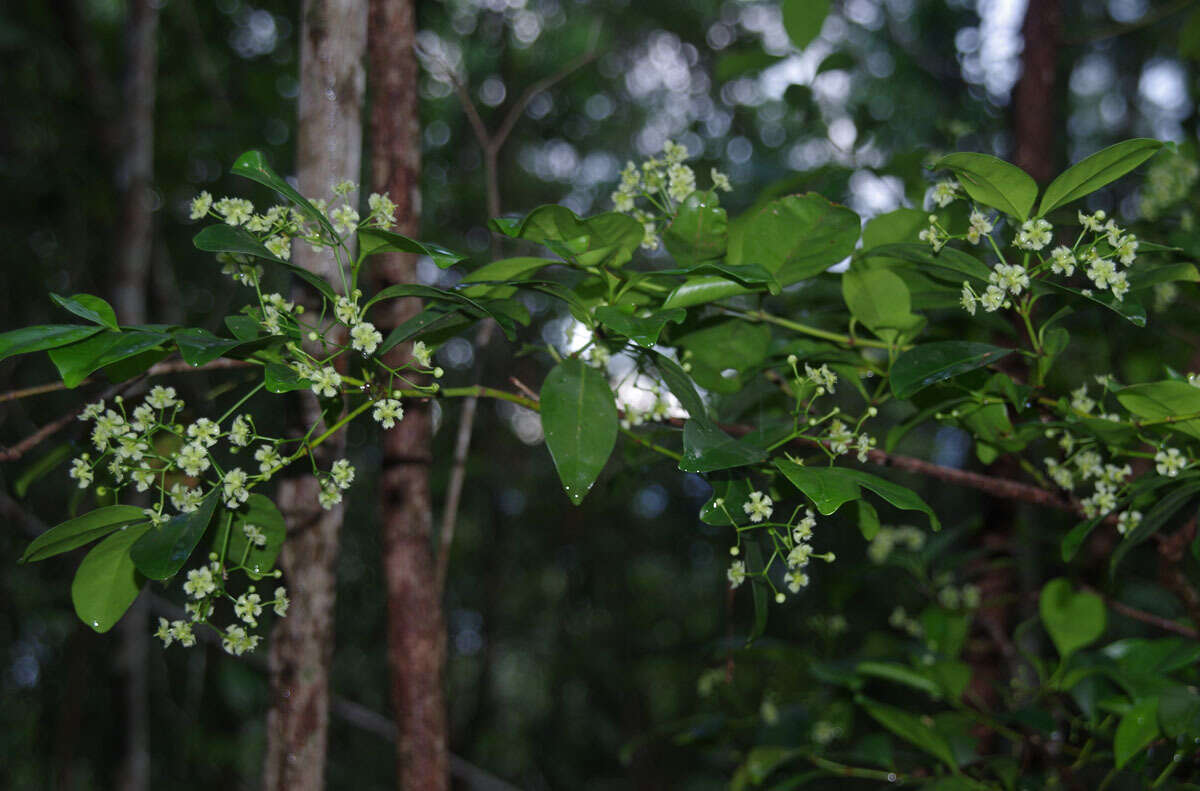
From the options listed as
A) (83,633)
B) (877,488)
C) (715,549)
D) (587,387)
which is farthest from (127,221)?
(715,549)

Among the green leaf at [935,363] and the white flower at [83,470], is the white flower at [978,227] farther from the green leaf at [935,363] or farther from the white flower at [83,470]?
the white flower at [83,470]

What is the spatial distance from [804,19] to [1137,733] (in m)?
0.99

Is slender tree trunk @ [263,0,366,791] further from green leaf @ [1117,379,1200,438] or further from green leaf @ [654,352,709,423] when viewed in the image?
green leaf @ [1117,379,1200,438]

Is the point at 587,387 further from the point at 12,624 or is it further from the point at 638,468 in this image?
the point at 12,624

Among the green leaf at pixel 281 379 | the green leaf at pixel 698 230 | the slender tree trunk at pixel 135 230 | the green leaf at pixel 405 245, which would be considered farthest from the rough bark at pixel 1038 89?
the slender tree trunk at pixel 135 230

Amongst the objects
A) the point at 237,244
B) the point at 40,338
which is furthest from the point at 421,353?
the point at 40,338

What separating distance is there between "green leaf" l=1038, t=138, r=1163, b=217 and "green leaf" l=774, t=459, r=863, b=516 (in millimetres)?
262

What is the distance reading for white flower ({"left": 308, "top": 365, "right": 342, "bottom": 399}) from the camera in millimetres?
573

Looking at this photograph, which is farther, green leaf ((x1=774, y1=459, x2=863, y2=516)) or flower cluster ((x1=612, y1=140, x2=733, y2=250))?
flower cluster ((x1=612, y1=140, x2=733, y2=250))

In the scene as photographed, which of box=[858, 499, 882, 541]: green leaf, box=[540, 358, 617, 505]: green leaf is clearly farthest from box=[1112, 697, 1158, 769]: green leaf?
box=[540, 358, 617, 505]: green leaf

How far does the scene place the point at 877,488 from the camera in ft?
1.85

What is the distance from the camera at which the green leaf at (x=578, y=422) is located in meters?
0.56

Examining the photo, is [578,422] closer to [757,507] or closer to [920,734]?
[757,507]

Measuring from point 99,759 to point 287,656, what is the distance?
9.22ft
